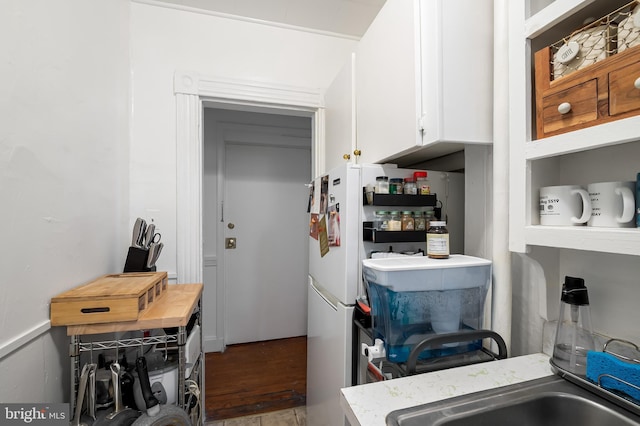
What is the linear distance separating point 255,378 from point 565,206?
7.52 feet

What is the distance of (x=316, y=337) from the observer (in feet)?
4.70

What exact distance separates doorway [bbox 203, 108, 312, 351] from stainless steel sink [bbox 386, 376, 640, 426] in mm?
2353

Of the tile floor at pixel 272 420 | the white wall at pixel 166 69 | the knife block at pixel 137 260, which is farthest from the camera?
the tile floor at pixel 272 420

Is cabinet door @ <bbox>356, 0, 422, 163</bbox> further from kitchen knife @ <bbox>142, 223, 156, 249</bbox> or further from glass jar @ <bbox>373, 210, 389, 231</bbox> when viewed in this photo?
kitchen knife @ <bbox>142, 223, 156, 249</bbox>

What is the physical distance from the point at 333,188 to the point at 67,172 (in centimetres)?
100

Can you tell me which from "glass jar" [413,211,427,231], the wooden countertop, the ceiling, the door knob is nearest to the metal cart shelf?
the wooden countertop

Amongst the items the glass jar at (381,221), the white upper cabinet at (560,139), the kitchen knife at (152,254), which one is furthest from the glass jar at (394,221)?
the kitchen knife at (152,254)

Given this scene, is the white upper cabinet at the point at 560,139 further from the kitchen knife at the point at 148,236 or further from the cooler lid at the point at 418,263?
the kitchen knife at the point at 148,236

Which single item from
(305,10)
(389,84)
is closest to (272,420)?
(389,84)

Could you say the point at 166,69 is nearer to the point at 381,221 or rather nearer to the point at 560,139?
the point at 381,221

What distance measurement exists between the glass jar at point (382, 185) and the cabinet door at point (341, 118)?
0.36 meters

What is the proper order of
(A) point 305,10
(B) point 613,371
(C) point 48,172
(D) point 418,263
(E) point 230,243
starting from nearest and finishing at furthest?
(B) point 613,371
(D) point 418,263
(C) point 48,172
(A) point 305,10
(E) point 230,243

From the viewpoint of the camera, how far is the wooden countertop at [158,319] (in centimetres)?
91

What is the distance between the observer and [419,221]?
107cm
